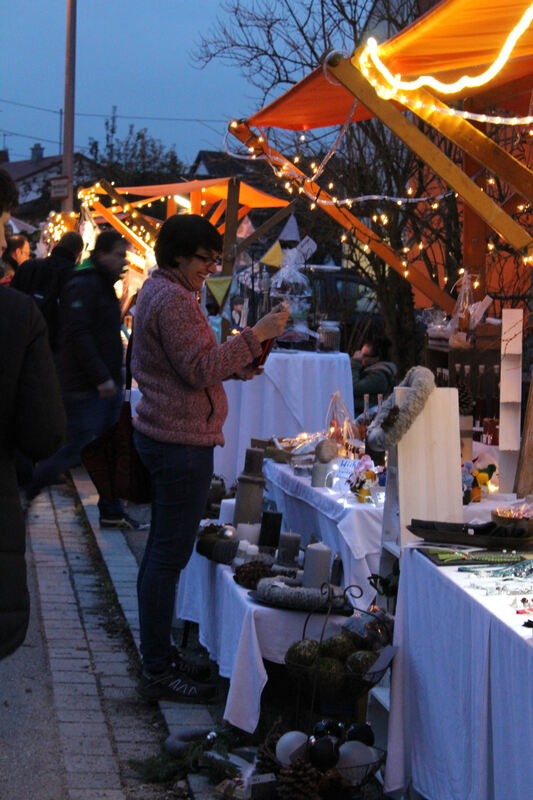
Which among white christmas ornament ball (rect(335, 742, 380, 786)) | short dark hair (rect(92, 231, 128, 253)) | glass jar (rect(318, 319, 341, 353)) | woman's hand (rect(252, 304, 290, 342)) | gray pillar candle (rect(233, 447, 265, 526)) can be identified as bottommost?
white christmas ornament ball (rect(335, 742, 380, 786))

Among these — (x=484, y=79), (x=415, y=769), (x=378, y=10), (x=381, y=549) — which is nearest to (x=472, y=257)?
(x=484, y=79)

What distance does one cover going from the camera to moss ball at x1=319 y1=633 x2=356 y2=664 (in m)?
3.56

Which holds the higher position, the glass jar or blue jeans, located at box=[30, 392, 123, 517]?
the glass jar

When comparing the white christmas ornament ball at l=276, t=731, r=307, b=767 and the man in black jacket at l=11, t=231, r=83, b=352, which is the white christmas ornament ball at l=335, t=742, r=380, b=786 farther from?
the man in black jacket at l=11, t=231, r=83, b=352

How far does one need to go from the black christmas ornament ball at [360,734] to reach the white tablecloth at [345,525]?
90 centimetres

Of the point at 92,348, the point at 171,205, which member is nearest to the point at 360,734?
the point at 92,348

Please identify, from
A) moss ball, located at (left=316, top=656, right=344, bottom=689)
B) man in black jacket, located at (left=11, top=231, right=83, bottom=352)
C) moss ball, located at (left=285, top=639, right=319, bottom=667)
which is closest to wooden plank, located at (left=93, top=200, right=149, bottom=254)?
man in black jacket, located at (left=11, top=231, right=83, bottom=352)

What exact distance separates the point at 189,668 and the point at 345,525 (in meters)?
0.90

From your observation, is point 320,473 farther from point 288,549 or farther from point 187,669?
point 187,669

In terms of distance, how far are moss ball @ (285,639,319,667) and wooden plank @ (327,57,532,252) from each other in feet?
6.52

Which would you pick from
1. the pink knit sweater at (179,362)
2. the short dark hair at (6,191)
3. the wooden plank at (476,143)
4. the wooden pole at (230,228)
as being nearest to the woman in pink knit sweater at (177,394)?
the pink knit sweater at (179,362)

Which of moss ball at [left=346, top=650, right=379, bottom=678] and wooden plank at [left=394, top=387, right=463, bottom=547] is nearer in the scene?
moss ball at [left=346, top=650, right=379, bottom=678]

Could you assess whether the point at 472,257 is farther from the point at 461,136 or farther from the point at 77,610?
the point at 77,610

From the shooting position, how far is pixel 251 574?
4.28 m
